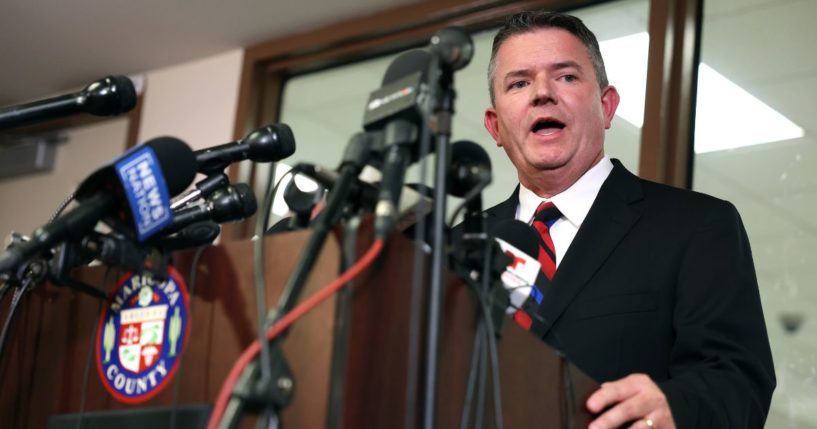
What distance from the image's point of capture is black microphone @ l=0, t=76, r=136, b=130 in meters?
1.34

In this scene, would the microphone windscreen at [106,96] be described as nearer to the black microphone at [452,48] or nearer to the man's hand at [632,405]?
the black microphone at [452,48]

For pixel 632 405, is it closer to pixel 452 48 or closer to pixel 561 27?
pixel 452 48

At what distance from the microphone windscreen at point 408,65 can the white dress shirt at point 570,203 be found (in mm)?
777

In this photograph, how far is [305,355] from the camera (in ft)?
3.26

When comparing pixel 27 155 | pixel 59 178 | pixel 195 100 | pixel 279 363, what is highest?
pixel 195 100

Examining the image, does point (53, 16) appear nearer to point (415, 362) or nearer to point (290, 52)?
point (290, 52)

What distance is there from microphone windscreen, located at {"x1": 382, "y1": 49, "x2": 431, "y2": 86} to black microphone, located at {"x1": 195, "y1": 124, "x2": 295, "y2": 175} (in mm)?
202

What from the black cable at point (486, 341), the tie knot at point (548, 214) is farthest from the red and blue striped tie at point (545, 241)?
the black cable at point (486, 341)

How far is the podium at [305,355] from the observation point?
0.99 meters

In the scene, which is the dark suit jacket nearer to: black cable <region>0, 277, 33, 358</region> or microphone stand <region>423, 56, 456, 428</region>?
microphone stand <region>423, 56, 456, 428</region>

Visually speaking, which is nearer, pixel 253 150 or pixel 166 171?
pixel 166 171

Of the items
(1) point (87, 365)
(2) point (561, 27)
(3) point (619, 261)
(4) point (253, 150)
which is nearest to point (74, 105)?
(4) point (253, 150)

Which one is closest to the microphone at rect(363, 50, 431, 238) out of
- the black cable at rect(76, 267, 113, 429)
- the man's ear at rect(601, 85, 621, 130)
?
the black cable at rect(76, 267, 113, 429)

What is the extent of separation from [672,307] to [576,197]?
401 mm
